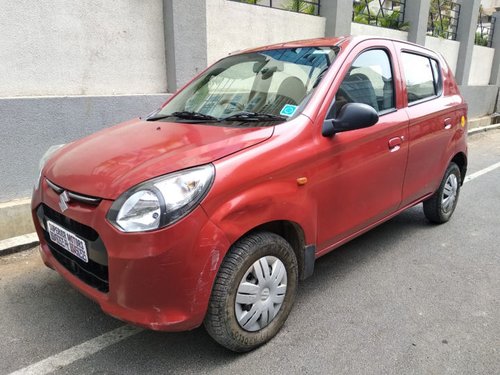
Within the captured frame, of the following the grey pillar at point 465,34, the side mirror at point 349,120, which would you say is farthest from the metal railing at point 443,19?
the side mirror at point 349,120

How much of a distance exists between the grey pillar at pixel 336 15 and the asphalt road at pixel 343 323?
5.42 metres

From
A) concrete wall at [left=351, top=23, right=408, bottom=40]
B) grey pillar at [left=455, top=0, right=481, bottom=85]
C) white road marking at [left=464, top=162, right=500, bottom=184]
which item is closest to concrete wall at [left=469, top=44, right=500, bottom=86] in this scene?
grey pillar at [left=455, top=0, right=481, bottom=85]

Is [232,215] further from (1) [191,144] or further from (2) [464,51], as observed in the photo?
(2) [464,51]

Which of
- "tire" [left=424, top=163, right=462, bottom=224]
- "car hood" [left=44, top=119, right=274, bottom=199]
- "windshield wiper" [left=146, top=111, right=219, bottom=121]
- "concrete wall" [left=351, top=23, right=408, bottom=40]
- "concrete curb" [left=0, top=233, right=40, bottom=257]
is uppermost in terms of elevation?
"concrete wall" [left=351, top=23, right=408, bottom=40]

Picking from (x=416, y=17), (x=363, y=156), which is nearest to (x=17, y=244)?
(x=363, y=156)

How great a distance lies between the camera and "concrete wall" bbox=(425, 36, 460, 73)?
11.4 metres

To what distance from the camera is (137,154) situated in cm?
238

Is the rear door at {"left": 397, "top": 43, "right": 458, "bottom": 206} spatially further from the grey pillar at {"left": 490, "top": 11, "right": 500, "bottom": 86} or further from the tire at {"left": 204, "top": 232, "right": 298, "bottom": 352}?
the grey pillar at {"left": 490, "top": 11, "right": 500, "bottom": 86}

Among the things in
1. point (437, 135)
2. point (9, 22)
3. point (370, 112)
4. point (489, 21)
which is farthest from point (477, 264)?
point (489, 21)

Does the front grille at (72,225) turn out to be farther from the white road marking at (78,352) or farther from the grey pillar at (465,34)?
the grey pillar at (465,34)

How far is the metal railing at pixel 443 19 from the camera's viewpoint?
39.0 feet

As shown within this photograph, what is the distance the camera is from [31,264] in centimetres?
371

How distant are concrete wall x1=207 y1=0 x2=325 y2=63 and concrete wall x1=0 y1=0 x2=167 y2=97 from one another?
42.1 inches

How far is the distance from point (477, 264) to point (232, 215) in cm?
254
